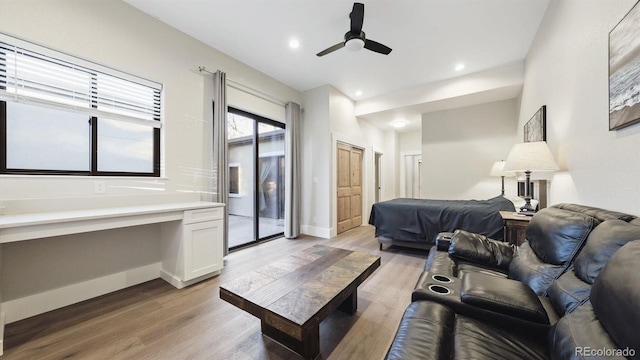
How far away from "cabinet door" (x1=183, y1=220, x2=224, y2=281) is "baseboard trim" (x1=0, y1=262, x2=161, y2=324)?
1.92ft

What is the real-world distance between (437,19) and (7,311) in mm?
4976

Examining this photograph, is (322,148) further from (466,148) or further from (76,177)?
(76,177)

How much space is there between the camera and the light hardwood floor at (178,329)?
1.53m

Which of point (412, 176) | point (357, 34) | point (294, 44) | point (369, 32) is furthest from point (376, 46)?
point (412, 176)

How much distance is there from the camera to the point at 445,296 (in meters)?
1.21

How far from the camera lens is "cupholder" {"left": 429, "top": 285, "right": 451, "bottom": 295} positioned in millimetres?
1257

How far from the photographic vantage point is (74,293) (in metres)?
2.13

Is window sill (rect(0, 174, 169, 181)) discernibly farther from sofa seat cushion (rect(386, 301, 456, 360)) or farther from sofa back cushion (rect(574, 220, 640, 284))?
sofa back cushion (rect(574, 220, 640, 284))

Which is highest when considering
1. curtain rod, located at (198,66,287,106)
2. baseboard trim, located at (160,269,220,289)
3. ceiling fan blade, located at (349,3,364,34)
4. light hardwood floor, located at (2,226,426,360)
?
ceiling fan blade, located at (349,3,364,34)

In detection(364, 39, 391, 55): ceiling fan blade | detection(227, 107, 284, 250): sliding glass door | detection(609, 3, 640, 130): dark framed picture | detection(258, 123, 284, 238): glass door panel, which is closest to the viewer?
detection(609, 3, 640, 130): dark framed picture

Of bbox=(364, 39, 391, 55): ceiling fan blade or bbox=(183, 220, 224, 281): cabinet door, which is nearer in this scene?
bbox=(183, 220, 224, 281): cabinet door

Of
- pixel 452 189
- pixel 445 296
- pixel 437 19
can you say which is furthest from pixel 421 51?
pixel 445 296

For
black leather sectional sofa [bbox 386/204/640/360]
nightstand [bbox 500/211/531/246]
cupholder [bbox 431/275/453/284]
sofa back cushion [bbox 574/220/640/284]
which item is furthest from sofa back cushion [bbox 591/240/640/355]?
nightstand [bbox 500/211/531/246]

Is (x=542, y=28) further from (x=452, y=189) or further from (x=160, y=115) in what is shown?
(x=160, y=115)
